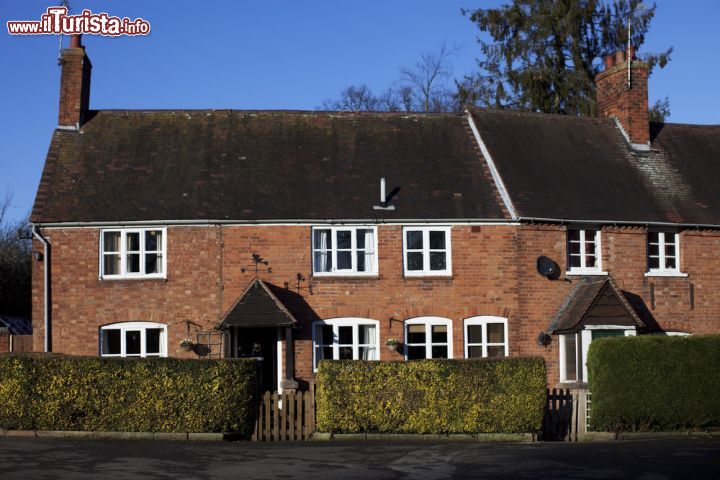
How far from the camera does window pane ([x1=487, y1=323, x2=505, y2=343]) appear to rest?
28.8 m

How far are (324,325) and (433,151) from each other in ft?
22.3

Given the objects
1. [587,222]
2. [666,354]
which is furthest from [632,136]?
[666,354]

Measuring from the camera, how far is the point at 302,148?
31172mm

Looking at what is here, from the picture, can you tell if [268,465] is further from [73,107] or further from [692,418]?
[73,107]

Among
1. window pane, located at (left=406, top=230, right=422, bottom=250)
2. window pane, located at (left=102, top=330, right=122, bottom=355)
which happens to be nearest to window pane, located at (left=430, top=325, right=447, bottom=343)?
window pane, located at (left=406, top=230, right=422, bottom=250)

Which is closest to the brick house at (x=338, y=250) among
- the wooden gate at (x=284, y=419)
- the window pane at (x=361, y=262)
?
the window pane at (x=361, y=262)

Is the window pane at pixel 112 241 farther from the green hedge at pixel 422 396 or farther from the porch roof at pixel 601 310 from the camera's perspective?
the porch roof at pixel 601 310

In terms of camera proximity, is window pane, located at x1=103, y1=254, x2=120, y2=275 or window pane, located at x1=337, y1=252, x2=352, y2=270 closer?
window pane, located at x1=103, y1=254, x2=120, y2=275

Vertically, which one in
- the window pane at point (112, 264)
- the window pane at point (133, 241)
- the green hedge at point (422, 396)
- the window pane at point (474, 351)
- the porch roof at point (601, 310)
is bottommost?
the green hedge at point (422, 396)

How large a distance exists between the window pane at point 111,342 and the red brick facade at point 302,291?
11.2 inches

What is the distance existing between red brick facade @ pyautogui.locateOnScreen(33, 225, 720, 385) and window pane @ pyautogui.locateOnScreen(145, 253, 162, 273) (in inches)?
14.2

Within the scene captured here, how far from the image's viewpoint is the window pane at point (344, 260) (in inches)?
1136

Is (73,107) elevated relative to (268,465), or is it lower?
elevated

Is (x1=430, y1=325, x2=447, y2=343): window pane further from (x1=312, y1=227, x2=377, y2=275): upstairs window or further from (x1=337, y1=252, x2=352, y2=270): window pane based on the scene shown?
(x1=337, y1=252, x2=352, y2=270): window pane
